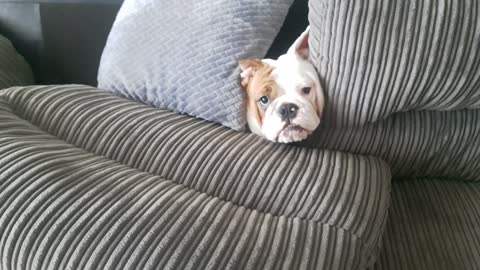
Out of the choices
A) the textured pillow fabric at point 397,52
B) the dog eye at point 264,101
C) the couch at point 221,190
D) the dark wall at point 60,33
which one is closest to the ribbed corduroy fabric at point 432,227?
the couch at point 221,190

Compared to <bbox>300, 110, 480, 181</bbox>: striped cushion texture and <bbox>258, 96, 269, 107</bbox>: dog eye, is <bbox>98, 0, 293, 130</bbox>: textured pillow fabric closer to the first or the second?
<bbox>258, 96, 269, 107</bbox>: dog eye

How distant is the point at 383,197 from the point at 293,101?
205 mm

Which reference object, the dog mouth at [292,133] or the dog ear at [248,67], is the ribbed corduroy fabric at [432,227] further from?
the dog ear at [248,67]

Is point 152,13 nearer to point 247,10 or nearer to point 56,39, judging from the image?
point 247,10

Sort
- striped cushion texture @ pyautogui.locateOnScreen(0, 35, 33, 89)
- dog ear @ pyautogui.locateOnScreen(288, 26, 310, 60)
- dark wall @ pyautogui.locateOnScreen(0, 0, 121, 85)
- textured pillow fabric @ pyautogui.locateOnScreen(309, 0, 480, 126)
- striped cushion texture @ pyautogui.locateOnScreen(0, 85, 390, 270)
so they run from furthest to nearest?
dark wall @ pyautogui.locateOnScreen(0, 0, 121, 85)
striped cushion texture @ pyautogui.locateOnScreen(0, 35, 33, 89)
dog ear @ pyautogui.locateOnScreen(288, 26, 310, 60)
textured pillow fabric @ pyautogui.locateOnScreen(309, 0, 480, 126)
striped cushion texture @ pyautogui.locateOnScreen(0, 85, 390, 270)

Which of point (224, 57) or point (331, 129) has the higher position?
point (224, 57)

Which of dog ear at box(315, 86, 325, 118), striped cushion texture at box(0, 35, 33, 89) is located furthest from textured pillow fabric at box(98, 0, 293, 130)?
striped cushion texture at box(0, 35, 33, 89)

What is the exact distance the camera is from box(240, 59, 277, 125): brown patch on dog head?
2.36ft

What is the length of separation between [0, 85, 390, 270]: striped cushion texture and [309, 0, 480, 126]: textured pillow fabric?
4.8 inches

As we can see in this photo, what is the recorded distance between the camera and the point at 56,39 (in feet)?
3.67

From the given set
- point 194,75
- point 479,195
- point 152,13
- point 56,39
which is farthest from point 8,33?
point 479,195

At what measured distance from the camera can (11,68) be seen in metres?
1.00

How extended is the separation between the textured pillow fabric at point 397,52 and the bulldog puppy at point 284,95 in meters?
0.04

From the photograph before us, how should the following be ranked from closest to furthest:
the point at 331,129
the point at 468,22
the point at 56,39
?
the point at 468,22 < the point at 331,129 < the point at 56,39
